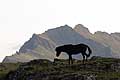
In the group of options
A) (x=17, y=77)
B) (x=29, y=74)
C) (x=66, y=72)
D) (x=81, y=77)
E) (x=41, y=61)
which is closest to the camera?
(x=81, y=77)

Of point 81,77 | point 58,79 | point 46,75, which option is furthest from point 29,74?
point 81,77

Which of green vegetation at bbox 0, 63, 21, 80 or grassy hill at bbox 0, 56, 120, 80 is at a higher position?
green vegetation at bbox 0, 63, 21, 80

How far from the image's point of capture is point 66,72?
2392 inches

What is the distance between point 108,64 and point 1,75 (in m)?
25.2

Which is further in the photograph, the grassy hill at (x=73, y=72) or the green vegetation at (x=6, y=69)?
the green vegetation at (x=6, y=69)

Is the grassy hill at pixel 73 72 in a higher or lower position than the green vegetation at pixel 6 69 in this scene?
lower

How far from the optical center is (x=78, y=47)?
233 ft

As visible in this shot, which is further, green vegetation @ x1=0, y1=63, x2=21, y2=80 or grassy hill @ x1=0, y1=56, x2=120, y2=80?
green vegetation @ x1=0, y1=63, x2=21, y2=80

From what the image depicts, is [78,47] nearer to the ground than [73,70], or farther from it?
farther from it

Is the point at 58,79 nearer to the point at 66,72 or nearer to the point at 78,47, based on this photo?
the point at 66,72

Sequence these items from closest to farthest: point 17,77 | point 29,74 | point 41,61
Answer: point 29,74 < point 17,77 < point 41,61

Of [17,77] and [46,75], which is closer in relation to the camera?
[46,75]

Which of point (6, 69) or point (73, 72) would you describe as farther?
point (6, 69)

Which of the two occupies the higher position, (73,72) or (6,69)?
(6,69)
